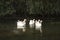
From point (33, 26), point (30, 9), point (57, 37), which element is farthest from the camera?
point (30, 9)

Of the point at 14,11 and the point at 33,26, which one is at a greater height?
the point at 14,11

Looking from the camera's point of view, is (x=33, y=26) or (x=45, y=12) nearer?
(x=33, y=26)

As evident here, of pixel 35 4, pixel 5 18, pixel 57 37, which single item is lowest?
pixel 57 37

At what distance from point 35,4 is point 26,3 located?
0.78m

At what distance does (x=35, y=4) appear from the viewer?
1658cm

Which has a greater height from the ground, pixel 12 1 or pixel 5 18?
pixel 12 1

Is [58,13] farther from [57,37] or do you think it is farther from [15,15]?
[57,37]

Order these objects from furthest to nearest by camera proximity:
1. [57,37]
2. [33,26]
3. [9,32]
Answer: [33,26] < [9,32] < [57,37]

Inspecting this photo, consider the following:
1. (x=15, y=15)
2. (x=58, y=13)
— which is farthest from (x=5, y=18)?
(x=58, y=13)

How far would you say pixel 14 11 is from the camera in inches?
678

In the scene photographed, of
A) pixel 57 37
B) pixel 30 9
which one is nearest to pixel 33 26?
pixel 57 37

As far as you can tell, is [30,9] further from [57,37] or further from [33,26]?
[57,37]

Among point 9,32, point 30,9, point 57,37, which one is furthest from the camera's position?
point 30,9

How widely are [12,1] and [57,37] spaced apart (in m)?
7.56
